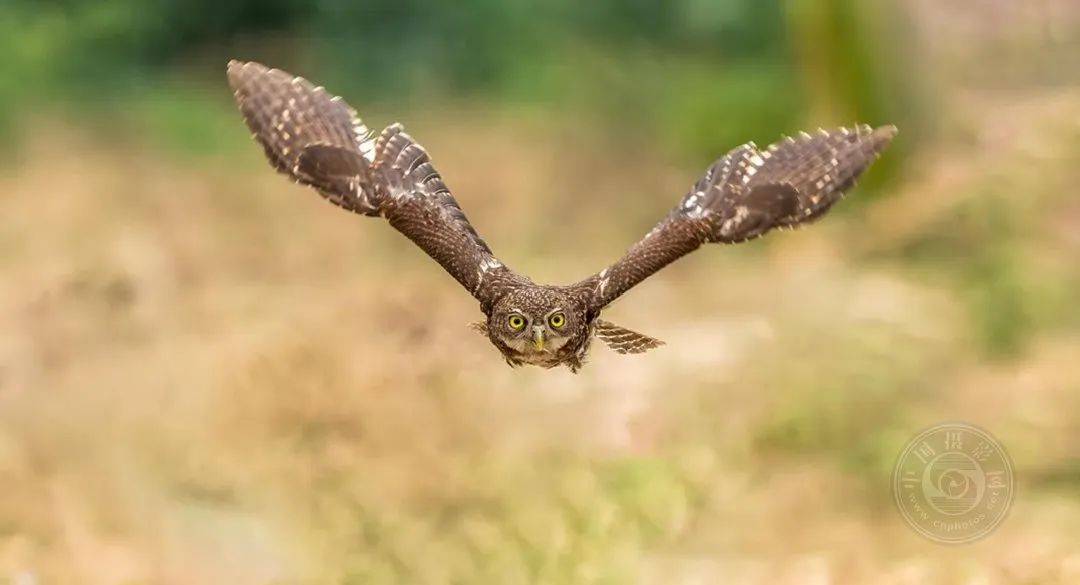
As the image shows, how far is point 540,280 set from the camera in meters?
9.69

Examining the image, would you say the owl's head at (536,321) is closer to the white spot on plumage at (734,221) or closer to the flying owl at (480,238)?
the flying owl at (480,238)

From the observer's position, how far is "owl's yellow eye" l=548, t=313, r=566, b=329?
388cm

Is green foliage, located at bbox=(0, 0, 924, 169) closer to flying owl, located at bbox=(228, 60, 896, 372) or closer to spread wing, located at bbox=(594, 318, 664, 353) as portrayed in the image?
flying owl, located at bbox=(228, 60, 896, 372)

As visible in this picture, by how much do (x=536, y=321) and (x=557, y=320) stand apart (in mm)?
70

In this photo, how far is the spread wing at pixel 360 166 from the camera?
Answer: 14.0 ft

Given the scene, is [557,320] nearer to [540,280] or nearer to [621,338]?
[621,338]

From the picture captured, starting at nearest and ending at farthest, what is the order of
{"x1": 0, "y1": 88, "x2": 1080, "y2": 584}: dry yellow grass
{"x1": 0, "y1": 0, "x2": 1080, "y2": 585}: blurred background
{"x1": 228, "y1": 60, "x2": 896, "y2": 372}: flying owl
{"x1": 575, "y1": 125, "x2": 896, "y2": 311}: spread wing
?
{"x1": 228, "y1": 60, "x2": 896, "y2": 372}: flying owl
{"x1": 575, "y1": 125, "x2": 896, "y2": 311}: spread wing
{"x1": 0, "y1": 88, "x2": 1080, "y2": 584}: dry yellow grass
{"x1": 0, "y1": 0, "x2": 1080, "y2": 585}: blurred background

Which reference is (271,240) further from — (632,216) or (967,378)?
(967,378)

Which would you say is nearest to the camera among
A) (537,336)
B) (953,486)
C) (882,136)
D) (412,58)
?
(537,336)

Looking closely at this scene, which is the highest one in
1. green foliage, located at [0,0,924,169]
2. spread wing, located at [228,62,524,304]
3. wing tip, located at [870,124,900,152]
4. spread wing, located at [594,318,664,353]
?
green foliage, located at [0,0,924,169]

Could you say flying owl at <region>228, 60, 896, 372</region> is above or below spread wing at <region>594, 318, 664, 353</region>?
above

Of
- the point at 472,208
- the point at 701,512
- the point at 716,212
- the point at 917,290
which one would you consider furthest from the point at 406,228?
the point at 472,208

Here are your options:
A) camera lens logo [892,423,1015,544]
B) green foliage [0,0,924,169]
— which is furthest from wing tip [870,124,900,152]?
green foliage [0,0,924,169]

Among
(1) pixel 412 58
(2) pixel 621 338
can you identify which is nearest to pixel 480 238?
(2) pixel 621 338
